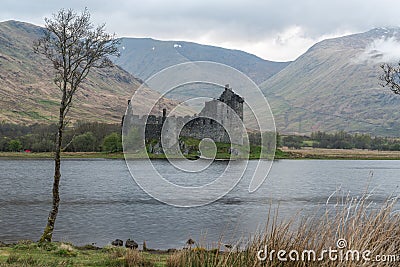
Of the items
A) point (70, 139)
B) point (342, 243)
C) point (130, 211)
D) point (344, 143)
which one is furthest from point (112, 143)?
point (342, 243)

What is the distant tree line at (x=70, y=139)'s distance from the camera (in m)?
101

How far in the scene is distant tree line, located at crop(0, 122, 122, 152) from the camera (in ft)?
331

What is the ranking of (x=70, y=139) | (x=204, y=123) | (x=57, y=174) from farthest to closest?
1. (x=70, y=139)
2. (x=204, y=123)
3. (x=57, y=174)

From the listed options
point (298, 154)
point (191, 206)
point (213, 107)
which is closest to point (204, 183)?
point (191, 206)

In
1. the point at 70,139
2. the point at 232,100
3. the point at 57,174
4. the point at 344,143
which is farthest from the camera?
the point at 344,143

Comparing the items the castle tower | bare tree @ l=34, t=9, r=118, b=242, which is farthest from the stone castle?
bare tree @ l=34, t=9, r=118, b=242

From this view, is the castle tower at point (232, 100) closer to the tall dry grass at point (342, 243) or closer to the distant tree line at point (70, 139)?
the distant tree line at point (70, 139)

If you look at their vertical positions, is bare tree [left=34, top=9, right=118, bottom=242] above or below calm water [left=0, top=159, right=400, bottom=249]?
above

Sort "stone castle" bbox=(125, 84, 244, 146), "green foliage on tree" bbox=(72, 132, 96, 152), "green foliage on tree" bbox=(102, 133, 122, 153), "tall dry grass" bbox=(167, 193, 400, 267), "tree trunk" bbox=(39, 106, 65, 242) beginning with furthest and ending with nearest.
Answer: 1. "green foliage on tree" bbox=(72, 132, 96, 152)
2. "green foliage on tree" bbox=(102, 133, 122, 153)
3. "stone castle" bbox=(125, 84, 244, 146)
4. "tree trunk" bbox=(39, 106, 65, 242)
5. "tall dry grass" bbox=(167, 193, 400, 267)

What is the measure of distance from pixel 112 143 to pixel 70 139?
943 centimetres

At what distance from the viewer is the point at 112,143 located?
100438 mm

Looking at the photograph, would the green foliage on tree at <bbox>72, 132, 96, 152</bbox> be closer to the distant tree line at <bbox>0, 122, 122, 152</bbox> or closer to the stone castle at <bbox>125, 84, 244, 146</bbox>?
the distant tree line at <bbox>0, 122, 122, 152</bbox>

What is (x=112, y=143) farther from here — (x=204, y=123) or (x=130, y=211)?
(x=130, y=211)

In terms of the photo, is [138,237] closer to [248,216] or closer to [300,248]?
[248,216]
